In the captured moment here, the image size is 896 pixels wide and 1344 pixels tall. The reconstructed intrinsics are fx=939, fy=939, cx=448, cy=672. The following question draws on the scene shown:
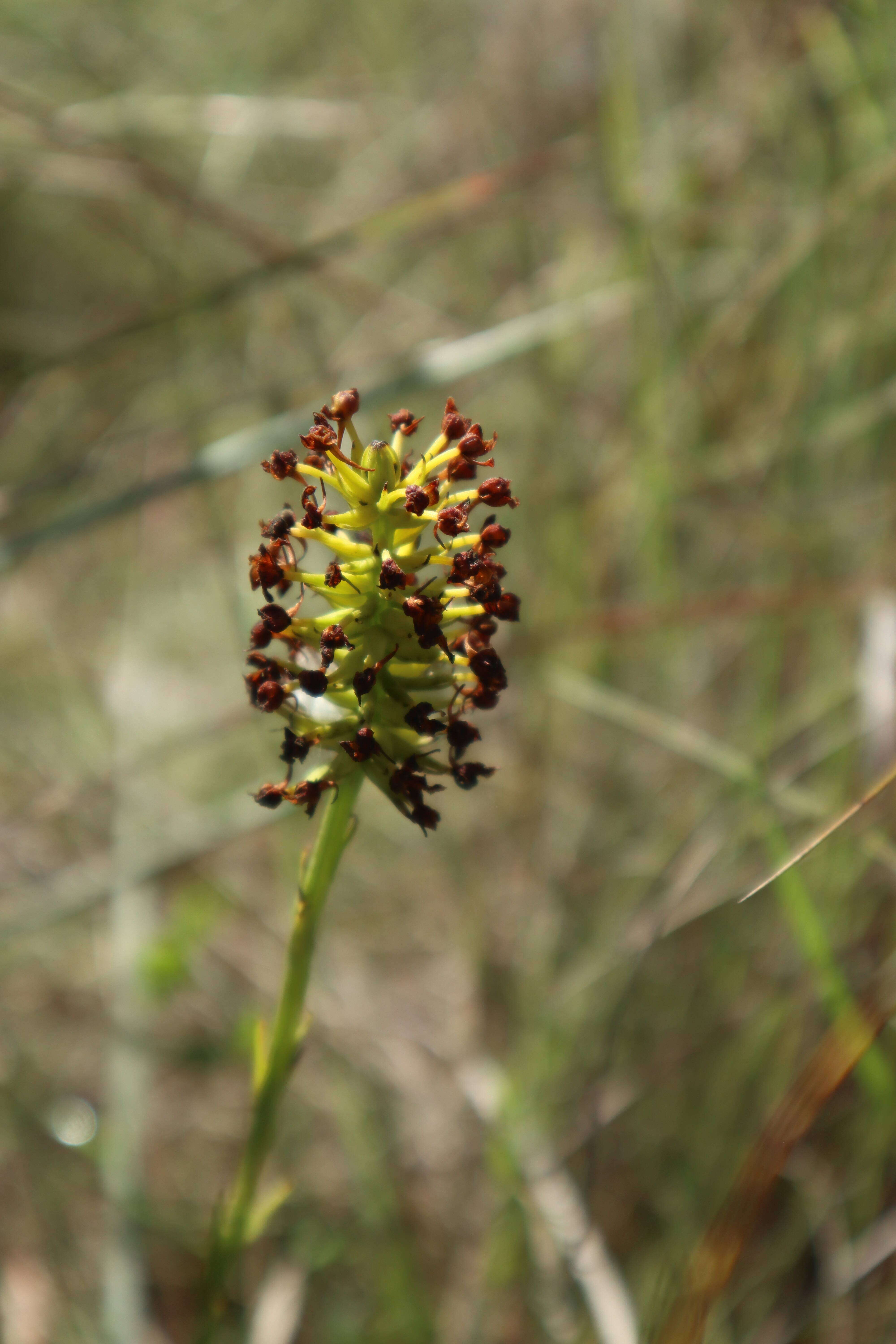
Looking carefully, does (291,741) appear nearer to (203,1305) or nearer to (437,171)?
(203,1305)

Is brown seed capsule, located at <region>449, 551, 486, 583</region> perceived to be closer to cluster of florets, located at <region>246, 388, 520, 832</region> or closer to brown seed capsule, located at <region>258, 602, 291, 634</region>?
cluster of florets, located at <region>246, 388, 520, 832</region>

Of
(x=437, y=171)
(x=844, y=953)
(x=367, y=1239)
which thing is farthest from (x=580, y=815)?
(x=437, y=171)

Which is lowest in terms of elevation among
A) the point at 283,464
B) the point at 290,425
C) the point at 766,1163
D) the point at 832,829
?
the point at 766,1163

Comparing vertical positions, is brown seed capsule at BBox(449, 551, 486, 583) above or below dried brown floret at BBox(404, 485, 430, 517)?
below

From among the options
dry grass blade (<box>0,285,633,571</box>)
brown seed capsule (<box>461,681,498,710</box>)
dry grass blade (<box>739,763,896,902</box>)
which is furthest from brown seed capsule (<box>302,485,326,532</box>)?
dry grass blade (<box>0,285,633,571</box>)

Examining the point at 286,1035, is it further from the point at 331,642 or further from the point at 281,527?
the point at 281,527

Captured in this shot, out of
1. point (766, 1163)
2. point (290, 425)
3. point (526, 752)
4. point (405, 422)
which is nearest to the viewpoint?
point (405, 422)

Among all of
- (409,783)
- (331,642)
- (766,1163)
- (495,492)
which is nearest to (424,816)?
(409,783)
